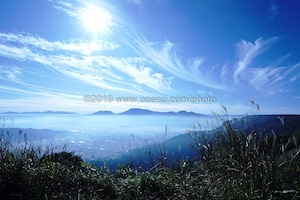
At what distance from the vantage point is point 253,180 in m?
3.32

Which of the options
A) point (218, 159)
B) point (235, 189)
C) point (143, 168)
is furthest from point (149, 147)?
point (235, 189)

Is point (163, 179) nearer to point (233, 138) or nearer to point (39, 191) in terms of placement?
point (233, 138)

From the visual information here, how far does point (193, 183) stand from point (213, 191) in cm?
55

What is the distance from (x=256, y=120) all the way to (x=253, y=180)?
175 centimetres

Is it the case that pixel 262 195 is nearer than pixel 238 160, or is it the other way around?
pixel 262 195

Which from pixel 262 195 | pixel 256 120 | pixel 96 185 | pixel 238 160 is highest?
pixel 256 120

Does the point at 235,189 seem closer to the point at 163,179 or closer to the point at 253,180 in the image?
the point at 253,180

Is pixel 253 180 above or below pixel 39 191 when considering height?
above

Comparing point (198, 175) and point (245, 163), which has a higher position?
point (245, 163)

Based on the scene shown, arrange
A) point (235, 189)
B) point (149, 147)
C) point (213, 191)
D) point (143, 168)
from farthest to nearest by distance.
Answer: point (149, 147) → point (143, 168) → point (213, 191) → point (235, 189)

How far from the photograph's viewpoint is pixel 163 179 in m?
4.70

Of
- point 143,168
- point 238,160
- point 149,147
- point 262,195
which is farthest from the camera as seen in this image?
point 149,147

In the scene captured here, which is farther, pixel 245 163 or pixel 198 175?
pixel 198 175

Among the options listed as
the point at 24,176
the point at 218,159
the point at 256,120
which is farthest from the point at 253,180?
the point at 24,176
